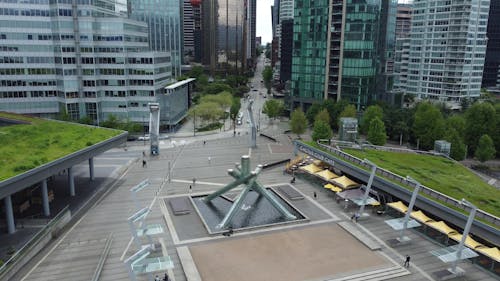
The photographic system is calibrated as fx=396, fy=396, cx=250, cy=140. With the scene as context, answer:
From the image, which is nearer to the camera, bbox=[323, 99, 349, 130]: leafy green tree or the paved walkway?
the paved walkway

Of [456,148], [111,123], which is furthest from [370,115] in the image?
[111,123]

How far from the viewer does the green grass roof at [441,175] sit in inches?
1736

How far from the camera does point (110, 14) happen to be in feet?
323

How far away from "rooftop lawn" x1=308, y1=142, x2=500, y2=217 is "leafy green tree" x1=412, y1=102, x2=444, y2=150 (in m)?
18.5

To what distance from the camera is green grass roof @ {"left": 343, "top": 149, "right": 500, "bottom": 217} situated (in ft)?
145

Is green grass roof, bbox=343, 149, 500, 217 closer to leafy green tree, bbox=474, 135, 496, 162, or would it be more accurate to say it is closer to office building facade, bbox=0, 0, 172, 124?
leafy green tree, bbox=474, 135, 496, 162

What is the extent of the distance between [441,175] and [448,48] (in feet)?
319

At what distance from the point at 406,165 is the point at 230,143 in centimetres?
4210

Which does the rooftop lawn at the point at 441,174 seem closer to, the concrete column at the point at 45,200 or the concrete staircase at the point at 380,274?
the concrete staircase at the point at 380,274

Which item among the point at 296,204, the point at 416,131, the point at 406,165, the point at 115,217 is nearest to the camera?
the point at 115,217

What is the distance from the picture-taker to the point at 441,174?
53.6m

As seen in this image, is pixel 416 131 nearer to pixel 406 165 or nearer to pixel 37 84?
pixel 406 165

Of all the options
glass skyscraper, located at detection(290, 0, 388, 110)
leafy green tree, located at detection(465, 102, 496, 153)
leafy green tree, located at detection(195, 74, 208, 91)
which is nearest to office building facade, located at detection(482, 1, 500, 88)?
glass skyscraper, located at detection(290, 0, 388, 110)

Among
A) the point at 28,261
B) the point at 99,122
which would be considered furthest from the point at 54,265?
the point at 99,122
